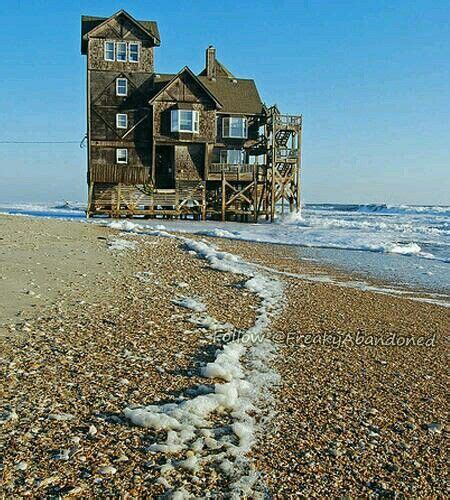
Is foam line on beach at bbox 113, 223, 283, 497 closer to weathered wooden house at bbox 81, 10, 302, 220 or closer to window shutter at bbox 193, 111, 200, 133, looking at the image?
weathered wooden house at bbox 81, 10, 302, 220

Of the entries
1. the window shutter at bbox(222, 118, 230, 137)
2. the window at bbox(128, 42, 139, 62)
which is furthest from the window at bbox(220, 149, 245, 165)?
the window at bbox(128, 42, 139, 62)

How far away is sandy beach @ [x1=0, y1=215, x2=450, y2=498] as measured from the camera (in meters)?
3.20

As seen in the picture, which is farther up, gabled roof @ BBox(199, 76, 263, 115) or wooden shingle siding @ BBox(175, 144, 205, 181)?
gabled roof @ BBox(199, 76, 263, 115)

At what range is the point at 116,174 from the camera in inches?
1348

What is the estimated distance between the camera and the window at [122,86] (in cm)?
3425

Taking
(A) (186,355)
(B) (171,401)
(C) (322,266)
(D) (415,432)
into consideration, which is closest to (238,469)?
(B) (171,401)

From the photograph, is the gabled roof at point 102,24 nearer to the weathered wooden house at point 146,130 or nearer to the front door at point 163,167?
the weathered wooden house at point 146,130

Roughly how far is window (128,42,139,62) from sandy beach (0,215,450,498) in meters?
28.2

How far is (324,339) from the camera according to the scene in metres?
6.66

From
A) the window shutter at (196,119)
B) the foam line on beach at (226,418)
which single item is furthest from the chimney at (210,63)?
the foam line on beach at (226,418)

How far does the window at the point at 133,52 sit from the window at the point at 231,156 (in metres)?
8.83

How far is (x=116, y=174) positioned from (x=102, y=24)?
9.52 metres

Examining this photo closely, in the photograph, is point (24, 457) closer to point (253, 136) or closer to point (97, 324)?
point (97, 324)

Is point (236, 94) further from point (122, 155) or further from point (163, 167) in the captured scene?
point (122, 155)
